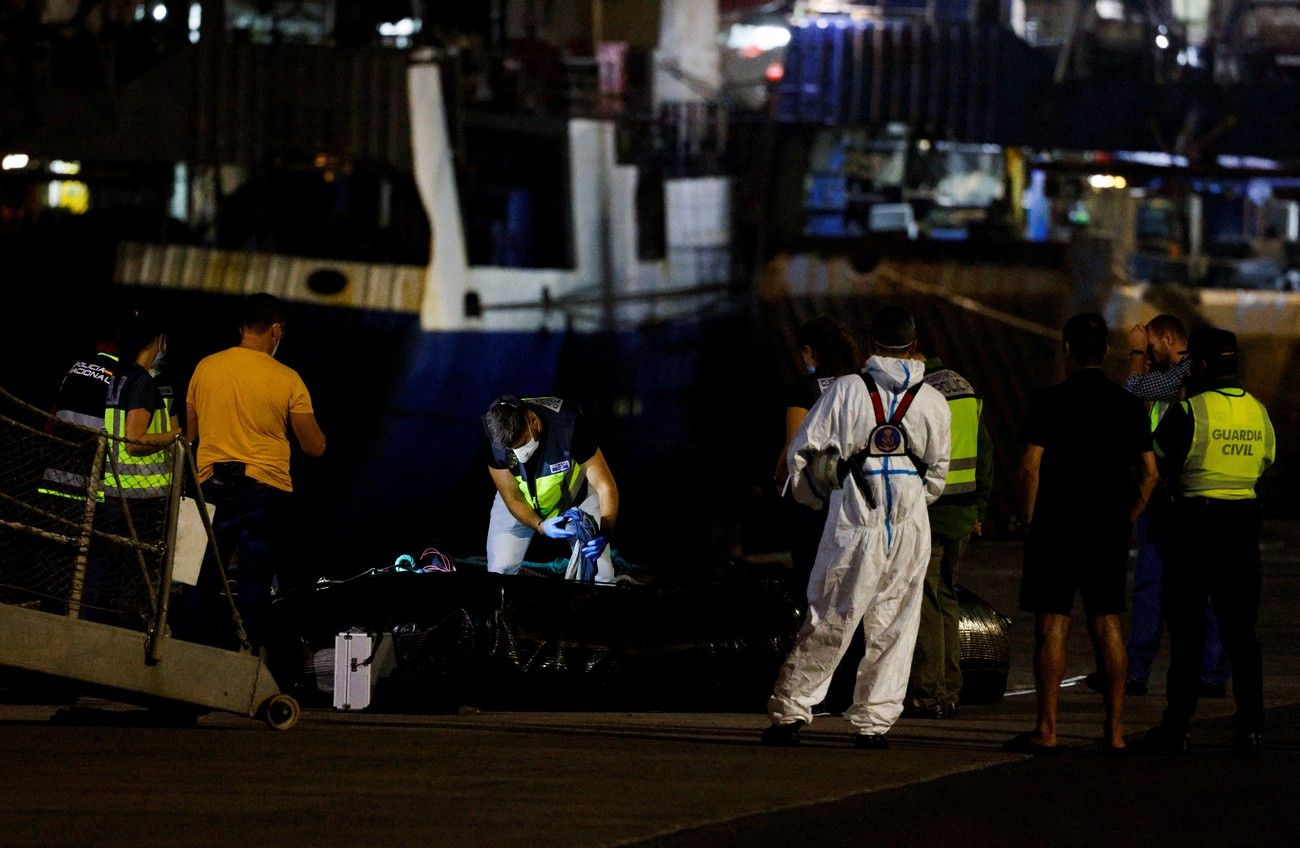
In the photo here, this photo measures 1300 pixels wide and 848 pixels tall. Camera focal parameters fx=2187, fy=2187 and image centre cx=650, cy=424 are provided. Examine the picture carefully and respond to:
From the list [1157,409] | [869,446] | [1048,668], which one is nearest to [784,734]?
[1048,668]

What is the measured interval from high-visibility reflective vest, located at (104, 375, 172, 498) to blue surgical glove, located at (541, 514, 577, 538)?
186 centimetres

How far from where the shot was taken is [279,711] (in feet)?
27.5

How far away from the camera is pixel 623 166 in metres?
26.7

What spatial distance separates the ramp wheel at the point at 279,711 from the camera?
27.5 ft

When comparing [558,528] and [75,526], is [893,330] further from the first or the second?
[75,526]

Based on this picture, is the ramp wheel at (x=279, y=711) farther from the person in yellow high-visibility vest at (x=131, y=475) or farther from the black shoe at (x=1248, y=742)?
the black shoe at (x=1248, y=742)

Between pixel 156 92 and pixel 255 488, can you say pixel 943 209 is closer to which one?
pixel 156 92

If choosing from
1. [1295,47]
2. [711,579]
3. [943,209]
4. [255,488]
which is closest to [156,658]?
[255,488]

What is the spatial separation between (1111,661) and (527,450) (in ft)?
10.5

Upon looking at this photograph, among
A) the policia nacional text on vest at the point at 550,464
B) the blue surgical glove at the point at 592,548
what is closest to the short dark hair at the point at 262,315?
the policia nacional text on vest at the point at 550,464

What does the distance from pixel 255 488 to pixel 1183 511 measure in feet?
12.2

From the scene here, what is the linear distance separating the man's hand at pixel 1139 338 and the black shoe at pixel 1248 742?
2.47m

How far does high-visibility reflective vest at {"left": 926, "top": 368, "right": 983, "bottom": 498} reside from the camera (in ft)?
29.6

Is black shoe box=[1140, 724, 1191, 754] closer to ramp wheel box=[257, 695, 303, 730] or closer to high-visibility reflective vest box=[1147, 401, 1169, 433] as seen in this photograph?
high-visibility reflective vest box=[1147, 401, 1169, 433]
